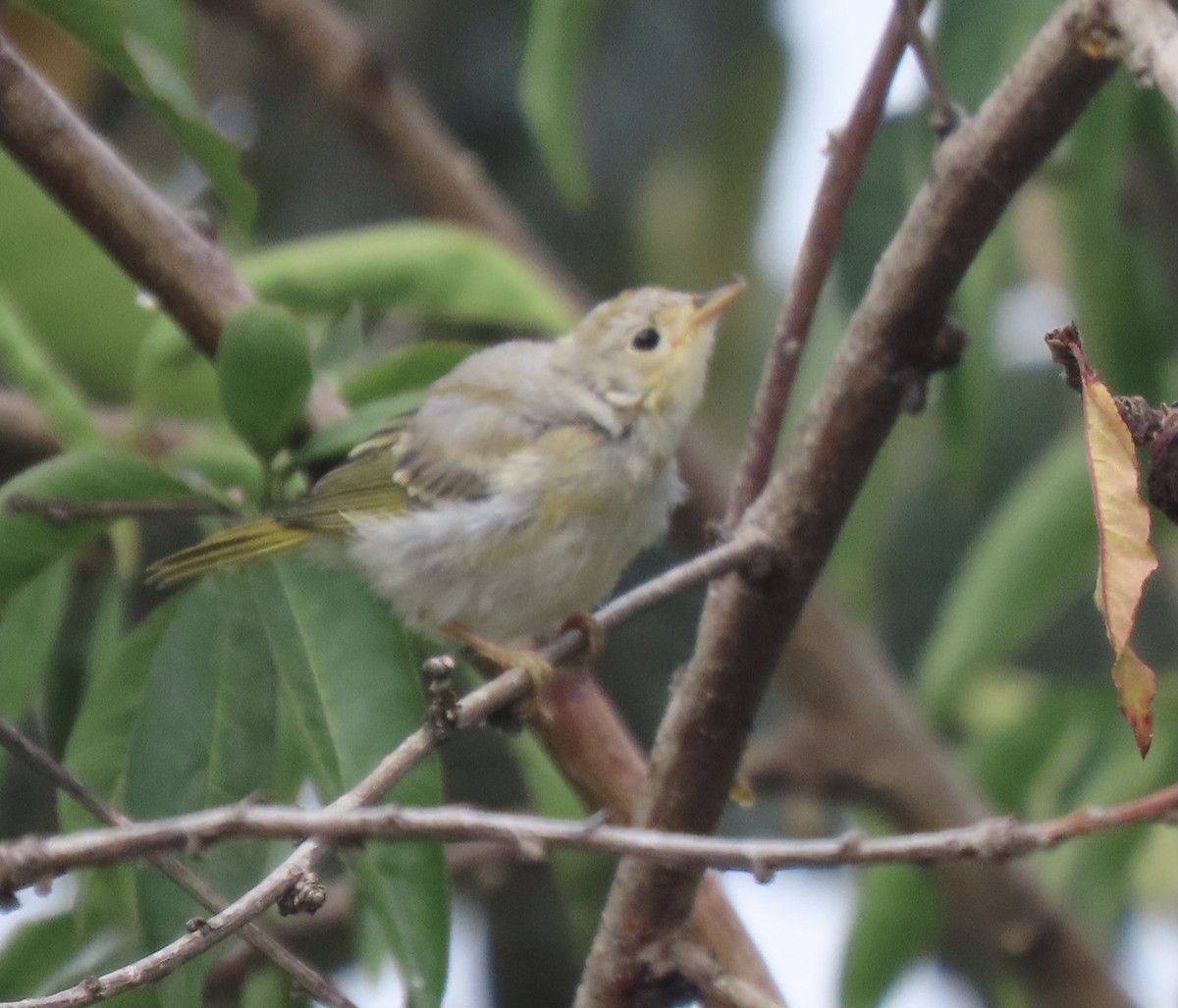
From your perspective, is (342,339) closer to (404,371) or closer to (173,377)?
(404,371)

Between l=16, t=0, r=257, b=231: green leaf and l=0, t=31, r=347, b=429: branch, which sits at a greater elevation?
l=0, t=31, r=347, b=429: branch

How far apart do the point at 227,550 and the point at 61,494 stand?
233 millimetres

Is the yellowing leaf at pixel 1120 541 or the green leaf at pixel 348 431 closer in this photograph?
the yellowing leaf at pixel 1120 541

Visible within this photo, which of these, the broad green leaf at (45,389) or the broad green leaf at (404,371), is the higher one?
the broad green leaf at (45,389)

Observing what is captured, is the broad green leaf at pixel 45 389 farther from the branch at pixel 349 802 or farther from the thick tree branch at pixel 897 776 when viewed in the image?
the thick tree branch at pixel 897 776

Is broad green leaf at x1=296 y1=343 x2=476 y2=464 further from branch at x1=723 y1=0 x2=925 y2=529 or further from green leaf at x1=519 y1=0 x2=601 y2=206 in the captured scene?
branch at x1=723 y1=0 x2=925 y2=529

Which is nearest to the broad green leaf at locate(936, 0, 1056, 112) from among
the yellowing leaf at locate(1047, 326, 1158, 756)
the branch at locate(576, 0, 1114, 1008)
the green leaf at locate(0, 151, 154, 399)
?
the branch at locate(576, 0, 1114, 1008)

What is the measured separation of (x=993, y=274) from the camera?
75.5 inches

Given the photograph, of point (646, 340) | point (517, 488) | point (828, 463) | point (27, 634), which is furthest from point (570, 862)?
point (828, 463)

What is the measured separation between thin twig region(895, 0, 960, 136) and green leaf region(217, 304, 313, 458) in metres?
0.54

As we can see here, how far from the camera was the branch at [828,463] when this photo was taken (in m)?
1.12

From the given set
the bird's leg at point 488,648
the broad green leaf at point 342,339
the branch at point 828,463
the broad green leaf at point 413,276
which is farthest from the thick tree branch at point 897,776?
the branch at point 828,463

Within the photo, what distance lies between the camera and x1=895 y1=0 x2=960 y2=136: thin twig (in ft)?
3.90

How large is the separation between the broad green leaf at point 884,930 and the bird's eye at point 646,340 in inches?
27.5
